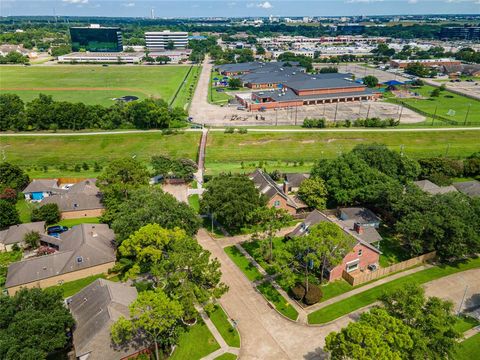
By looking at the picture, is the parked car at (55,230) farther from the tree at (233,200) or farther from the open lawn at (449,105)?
the open lawn at (449,105)

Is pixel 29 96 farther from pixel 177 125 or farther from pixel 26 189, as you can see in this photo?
pixel 26 189

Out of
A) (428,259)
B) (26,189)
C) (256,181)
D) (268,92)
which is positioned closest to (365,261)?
(428,259)

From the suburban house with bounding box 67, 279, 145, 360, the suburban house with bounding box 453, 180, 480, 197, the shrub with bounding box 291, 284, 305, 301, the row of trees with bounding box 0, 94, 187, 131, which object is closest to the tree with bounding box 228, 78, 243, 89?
the row of trees with bounding box 0, 94, 187, 131

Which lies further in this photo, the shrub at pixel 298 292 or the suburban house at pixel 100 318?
the shrub at pixel 298 292

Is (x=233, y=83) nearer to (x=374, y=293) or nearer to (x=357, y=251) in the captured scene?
(x=357, y=251)

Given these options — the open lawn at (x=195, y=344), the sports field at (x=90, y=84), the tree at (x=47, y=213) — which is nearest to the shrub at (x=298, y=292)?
the open lawn at (x=195, y=344)
